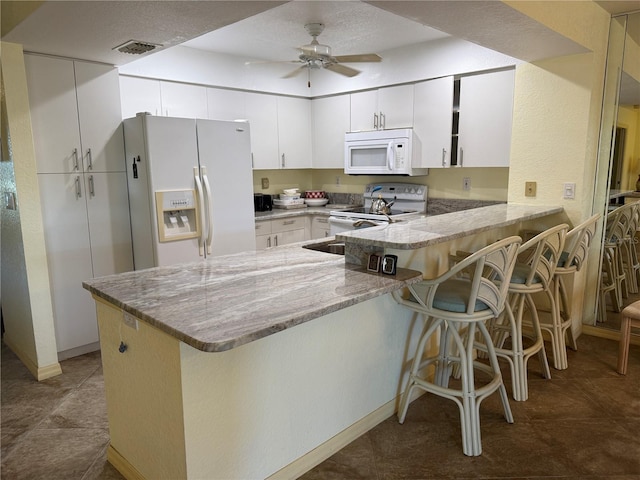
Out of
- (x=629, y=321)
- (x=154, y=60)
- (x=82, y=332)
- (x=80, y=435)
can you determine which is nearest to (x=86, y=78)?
(x=154, y=60)

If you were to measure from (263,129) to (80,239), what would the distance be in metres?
2.28

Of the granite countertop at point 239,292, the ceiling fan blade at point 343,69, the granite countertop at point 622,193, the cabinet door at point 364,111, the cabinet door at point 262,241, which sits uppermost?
the ceiling fan blade at point 343,69

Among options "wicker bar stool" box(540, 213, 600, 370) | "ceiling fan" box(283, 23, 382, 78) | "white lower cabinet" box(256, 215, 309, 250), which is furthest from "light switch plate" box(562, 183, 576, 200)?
"white lower cabinet" box(256, 215, 309, 250)

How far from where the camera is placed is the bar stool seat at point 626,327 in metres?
2.78

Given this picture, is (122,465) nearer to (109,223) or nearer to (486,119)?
(109,223)

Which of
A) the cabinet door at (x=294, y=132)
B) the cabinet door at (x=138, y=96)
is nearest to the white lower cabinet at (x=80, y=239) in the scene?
the cabinet door at (x=138, y=96)

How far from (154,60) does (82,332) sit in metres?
2.29

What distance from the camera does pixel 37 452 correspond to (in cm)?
220

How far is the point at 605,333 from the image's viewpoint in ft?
11.4

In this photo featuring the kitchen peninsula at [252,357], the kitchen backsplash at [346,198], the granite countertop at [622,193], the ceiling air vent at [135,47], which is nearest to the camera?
the kitchen peninsula at [252,357]

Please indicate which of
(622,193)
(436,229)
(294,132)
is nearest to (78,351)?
(436,229)

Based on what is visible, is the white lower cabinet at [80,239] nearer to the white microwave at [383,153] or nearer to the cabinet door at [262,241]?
the cabinet door at [262,241]

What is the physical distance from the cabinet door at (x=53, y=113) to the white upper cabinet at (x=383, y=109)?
2.68 metres

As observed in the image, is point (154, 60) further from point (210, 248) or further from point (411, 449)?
point (411, 449)
